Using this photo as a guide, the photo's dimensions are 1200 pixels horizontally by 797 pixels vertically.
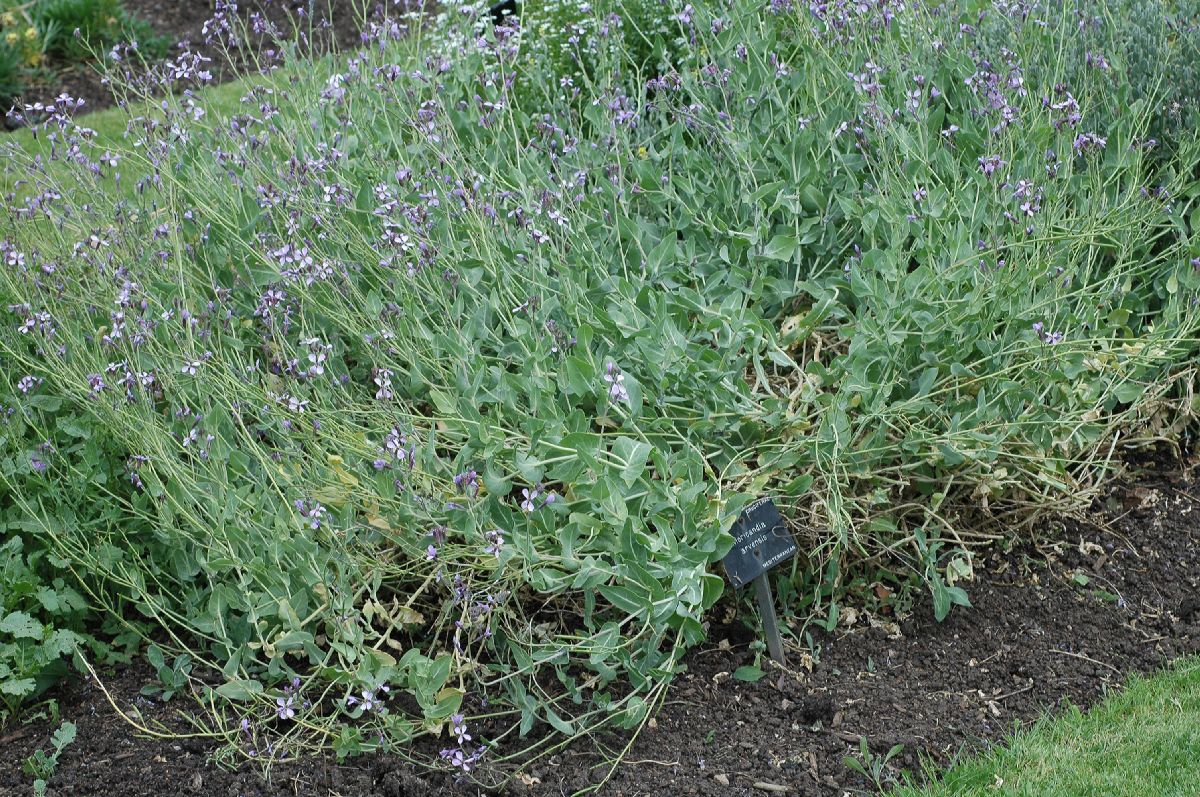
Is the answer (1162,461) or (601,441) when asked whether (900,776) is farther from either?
(1162,461)

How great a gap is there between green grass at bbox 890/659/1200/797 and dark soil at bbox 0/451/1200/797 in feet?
0.26

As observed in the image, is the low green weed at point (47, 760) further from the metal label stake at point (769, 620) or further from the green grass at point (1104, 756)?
the green grass at point (1104, 756)

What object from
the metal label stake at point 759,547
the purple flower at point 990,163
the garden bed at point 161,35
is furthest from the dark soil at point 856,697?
the garden bed at point 161,35

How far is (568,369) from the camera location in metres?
3.28

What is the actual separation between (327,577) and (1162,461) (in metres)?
2.60

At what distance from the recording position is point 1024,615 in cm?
348

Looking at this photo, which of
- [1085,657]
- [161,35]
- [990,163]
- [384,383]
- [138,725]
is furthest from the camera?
[161,35]

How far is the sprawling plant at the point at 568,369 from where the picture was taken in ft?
10.3

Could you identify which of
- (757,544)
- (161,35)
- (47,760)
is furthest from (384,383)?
(161,35)

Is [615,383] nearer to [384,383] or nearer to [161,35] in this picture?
[384,383]

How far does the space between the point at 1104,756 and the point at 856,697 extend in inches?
23.1

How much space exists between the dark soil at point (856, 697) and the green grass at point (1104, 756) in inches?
3.1

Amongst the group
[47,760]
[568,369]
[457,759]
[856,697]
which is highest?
[568,369]

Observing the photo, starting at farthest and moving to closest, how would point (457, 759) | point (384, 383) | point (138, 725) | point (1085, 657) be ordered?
point (1085, 657) → point (138, 725) → point (384, 383) → point (457, 759)
